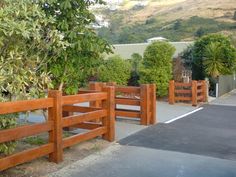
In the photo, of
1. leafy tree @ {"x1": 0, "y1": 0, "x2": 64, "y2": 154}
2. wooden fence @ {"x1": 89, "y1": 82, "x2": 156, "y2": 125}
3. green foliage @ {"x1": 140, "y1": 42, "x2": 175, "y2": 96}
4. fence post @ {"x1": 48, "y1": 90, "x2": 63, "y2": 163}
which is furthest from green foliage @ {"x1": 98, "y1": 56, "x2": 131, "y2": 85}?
fence post @ {"x1": 48, "y1": 90, "x2": 63, "y2": 163}

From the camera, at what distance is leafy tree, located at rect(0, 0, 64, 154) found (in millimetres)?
5449

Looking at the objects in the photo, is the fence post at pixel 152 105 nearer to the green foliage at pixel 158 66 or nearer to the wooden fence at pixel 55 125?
the wooden fence at pixel 55 125

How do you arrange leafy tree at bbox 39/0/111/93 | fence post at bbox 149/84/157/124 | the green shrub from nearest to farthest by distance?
the green shrub < leafy tree at bbox 39/0/111/93 < fence post at bbox 149/84/157/124

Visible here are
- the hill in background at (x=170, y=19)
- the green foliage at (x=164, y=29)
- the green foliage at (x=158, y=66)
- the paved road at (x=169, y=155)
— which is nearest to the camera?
the paved road at (x=169, y=155)

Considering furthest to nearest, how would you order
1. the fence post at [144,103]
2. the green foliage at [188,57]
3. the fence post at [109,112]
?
the green foliage at [188,57], the fence post at [144,103], the fence post at [109,112]

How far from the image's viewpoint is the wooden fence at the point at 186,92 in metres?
15.1

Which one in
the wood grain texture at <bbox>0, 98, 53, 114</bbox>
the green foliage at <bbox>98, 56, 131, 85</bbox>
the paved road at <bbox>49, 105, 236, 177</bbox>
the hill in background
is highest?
the hill in background

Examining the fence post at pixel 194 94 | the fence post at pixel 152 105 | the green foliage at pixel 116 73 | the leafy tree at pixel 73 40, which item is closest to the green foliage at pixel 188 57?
the green foliage at pixel 116 73

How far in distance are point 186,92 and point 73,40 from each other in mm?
9030

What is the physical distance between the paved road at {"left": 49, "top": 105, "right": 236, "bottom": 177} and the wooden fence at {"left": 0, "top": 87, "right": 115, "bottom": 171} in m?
0.41

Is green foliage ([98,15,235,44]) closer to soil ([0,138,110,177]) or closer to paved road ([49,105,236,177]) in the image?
paved road ([49,105,236,177])

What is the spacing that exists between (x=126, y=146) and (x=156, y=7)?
83706mm

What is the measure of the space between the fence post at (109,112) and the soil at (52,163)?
169 millimetres

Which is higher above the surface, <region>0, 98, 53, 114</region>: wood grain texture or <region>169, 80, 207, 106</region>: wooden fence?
<region>0, 98, 53, 114</region>: wood grain texture
